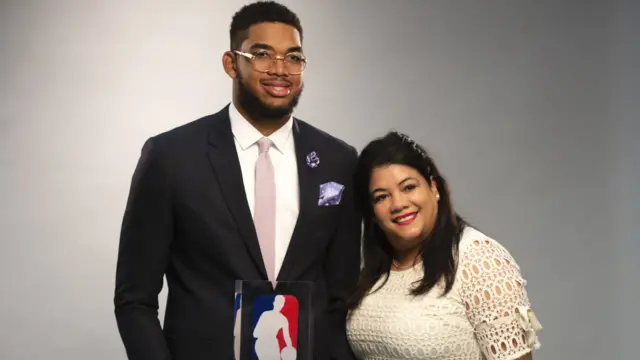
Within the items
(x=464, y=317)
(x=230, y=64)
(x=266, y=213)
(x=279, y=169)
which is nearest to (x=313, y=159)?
(x=279, y=169)

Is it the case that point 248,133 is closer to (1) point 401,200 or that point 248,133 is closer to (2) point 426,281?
(1) point 401,200

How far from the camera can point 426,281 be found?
1883 mm

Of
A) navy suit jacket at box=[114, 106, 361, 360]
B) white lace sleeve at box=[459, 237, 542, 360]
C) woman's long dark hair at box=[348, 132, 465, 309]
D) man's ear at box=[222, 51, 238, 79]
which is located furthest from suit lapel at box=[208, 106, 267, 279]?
white lace sleeve at box=[459, 237, 542, 360]

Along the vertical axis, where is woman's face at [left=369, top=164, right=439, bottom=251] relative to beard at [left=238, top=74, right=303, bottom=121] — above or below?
below

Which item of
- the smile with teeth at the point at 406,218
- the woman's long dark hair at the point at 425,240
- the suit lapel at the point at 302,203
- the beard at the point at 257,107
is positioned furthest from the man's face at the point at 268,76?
the smile with teeth at the point at 406,218

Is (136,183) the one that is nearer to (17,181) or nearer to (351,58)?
(17,181)

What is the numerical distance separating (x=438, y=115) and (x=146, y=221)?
127 centimetres

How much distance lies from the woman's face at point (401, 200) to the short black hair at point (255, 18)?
424 millimetres

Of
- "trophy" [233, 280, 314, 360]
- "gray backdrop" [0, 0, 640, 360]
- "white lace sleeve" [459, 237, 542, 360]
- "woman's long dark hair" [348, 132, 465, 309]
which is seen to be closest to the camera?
"trophy" [233, 280, 314, 360]

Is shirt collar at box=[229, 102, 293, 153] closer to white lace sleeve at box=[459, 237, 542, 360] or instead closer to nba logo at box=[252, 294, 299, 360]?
nba logo at box=[252, 294, 299, 360]

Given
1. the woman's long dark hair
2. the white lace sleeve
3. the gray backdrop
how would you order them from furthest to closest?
1. the gray backdrop
2. the woman's long dark hair
3. the white lace sleeve

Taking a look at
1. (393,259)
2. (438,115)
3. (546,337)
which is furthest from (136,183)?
(546,337)

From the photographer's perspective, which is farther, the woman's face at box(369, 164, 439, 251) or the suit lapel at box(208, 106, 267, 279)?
the woman's face at box(369, 164, 439, 251)

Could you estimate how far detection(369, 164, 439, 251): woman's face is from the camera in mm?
1891
